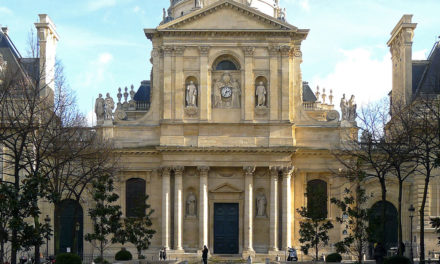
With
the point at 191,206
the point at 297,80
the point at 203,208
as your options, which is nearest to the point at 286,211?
the point at 203,208

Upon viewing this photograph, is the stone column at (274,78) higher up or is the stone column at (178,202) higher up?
the stone column at (274,78)

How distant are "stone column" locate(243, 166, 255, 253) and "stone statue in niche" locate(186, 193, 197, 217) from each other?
4.02m

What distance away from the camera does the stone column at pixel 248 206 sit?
229 feet

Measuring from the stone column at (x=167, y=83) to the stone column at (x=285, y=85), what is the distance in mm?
8767

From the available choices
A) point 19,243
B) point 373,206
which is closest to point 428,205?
point 373,206

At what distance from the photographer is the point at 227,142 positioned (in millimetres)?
70438

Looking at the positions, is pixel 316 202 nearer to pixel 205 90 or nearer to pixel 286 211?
pixel 286 211

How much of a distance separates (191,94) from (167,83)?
211 cm

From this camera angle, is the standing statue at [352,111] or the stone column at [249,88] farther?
the standing statue at [352,111]

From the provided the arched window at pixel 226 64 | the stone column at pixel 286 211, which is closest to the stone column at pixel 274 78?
the arched window at pixel 226 64

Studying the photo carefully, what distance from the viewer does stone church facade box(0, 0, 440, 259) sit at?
230 feet

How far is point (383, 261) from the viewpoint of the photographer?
1933 inches

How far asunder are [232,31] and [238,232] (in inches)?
623

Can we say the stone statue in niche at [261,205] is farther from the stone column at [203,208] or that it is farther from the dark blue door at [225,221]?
the stone column at [203,208]
